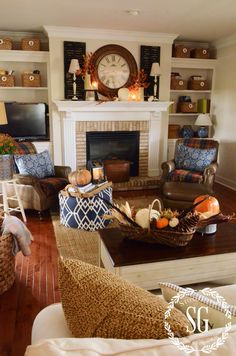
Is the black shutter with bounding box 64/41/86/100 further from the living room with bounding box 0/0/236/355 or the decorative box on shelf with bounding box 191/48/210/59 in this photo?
the decorative box on shelf with bounding box 191/48/210/59

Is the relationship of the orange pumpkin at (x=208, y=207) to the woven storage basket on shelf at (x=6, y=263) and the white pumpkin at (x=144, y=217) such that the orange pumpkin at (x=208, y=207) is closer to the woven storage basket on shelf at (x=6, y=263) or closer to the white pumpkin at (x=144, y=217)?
the white pumpkin at (x=144, y=217)

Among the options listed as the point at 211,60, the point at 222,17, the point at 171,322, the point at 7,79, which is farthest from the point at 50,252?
the point at 211,60

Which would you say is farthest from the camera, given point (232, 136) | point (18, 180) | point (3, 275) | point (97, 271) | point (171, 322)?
point (232, 136)

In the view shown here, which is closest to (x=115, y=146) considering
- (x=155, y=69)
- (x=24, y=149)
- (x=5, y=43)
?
(x=155, y=69)

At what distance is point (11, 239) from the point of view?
7.68 feet

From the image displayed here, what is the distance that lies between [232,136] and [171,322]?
525 centimetres

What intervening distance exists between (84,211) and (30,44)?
316 cm

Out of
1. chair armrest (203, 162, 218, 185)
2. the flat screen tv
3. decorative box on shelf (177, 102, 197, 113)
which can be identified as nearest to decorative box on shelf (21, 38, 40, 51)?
the flat screen tv

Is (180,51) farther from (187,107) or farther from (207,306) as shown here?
(207,306)

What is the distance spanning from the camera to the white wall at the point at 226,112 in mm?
5422

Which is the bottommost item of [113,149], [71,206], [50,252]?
[50,252]

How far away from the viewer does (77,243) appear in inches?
125

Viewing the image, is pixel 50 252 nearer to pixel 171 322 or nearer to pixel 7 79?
pixel 171 322

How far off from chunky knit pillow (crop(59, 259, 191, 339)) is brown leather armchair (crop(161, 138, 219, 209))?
3024mm
